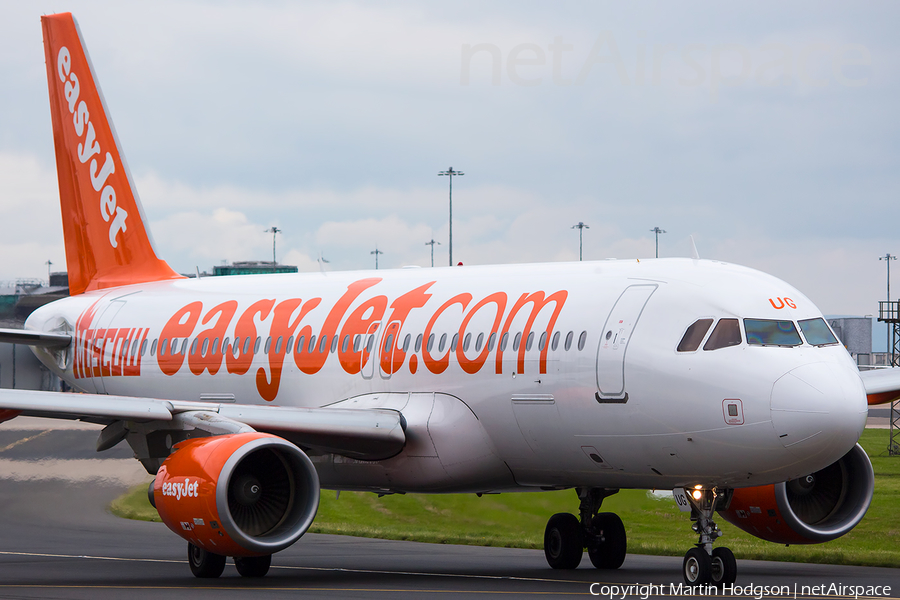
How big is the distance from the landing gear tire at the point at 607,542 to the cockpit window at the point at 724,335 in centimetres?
556

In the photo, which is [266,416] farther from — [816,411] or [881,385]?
[881,385]

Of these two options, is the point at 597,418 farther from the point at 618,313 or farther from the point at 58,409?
the point at 58,409

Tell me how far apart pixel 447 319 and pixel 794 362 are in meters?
5.83

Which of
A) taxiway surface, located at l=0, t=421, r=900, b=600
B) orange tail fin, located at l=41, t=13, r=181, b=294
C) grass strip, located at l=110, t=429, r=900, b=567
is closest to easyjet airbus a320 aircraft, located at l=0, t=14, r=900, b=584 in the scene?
taxiway surface, located at l=0, t=421, r=900, b=600

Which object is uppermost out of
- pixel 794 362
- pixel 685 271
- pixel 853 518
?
pixel 685 271

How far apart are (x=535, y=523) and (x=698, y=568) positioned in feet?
30.1

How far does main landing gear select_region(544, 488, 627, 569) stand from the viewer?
19.5m

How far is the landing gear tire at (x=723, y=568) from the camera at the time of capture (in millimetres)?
14938

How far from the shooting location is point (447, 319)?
733 inches

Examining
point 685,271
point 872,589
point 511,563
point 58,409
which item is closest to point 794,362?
point 685,271

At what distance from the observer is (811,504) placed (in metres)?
18.7

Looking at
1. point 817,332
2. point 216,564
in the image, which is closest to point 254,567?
point 216,564

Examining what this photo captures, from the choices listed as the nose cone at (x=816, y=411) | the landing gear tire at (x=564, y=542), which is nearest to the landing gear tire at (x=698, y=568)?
the nose cone at (x=816, y=411)

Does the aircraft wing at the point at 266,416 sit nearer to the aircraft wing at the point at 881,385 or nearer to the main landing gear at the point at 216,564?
the main landing gear at the point at 216,564
